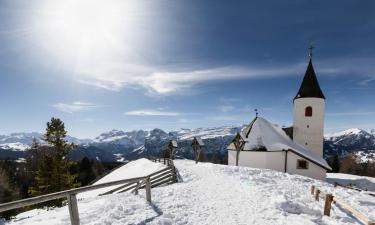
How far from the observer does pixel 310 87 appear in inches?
1592

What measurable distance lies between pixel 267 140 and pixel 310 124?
9128 millimetres

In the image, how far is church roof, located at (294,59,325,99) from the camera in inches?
1578

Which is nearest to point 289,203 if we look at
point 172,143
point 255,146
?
point 255,146

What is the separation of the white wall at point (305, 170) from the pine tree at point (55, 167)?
25.7 meters

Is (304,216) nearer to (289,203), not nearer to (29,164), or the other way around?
(289,203)

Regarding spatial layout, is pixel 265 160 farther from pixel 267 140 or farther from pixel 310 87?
pixel 310 87

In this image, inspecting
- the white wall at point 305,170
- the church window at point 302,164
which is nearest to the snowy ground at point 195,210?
the white wall at point 305,170

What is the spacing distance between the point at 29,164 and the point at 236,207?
5525cm

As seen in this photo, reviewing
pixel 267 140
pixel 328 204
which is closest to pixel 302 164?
pixel 267 140

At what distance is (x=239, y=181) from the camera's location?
1919 centimetres

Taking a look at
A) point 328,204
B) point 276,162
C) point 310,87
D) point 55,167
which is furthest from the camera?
point 310,87

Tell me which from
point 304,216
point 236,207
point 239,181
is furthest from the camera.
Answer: point 239,181

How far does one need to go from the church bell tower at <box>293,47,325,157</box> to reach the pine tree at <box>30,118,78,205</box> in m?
30.9

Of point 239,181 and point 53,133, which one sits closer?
point 239,181
